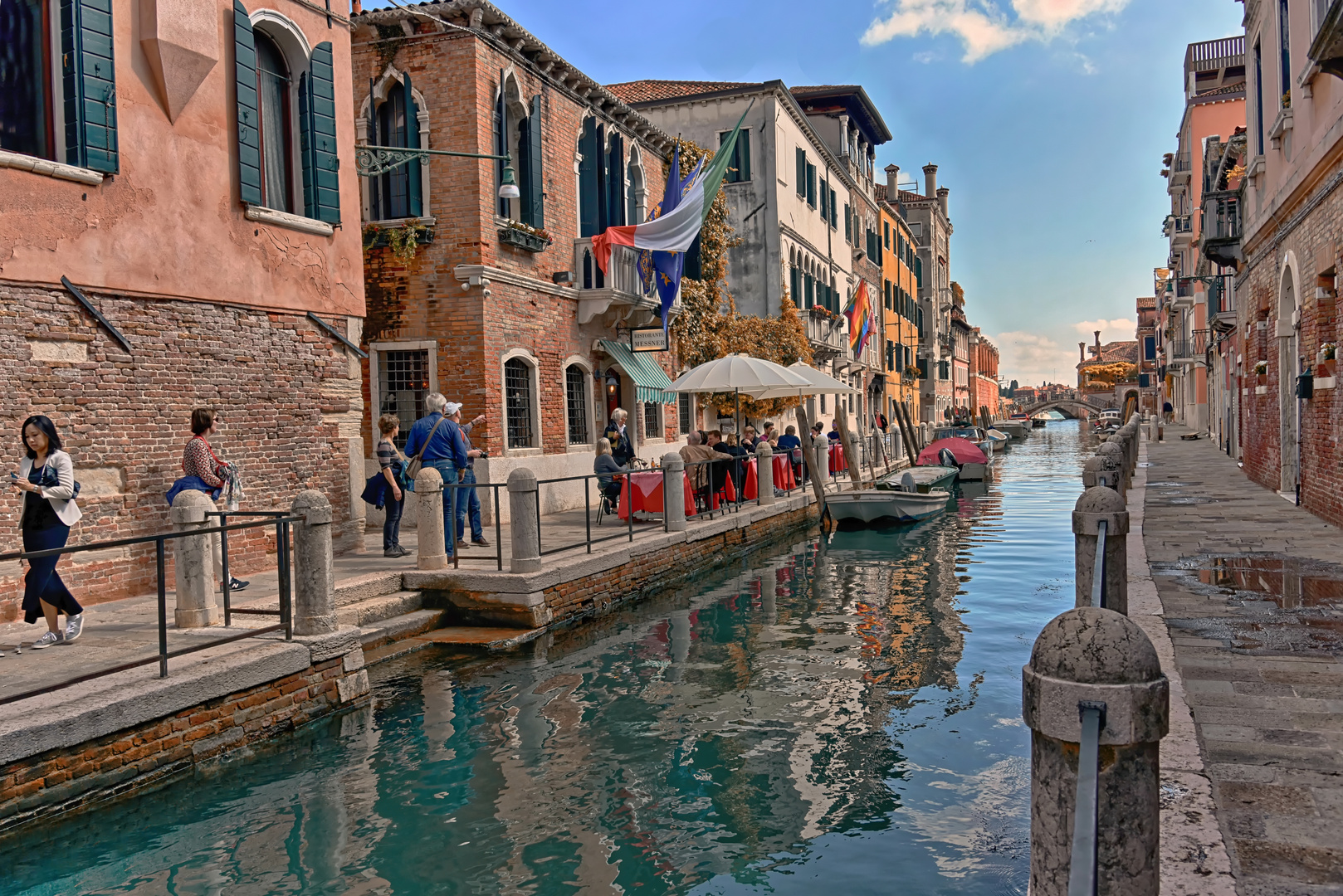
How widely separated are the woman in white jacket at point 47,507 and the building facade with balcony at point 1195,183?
1285 inches

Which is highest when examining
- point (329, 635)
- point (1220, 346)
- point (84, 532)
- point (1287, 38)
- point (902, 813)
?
point (1287, 38)

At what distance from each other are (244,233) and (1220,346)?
91.9 ft

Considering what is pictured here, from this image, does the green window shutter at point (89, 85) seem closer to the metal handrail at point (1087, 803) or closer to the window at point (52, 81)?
the window at point (52, 81)

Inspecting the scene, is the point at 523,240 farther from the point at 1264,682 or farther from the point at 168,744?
the point at 1264,682

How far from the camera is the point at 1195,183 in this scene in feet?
121

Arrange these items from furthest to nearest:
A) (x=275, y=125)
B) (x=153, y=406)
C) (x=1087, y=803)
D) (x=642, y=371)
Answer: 1. (x=642, y=371)
2. (x=275, y=125)
3. (x=153, y=406)
4. (x=1087, y=803)

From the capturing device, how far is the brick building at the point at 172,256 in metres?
7.59

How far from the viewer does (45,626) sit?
7.12 meters

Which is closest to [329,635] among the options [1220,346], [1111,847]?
[1111,847]

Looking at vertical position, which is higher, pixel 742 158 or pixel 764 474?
pixel 742 158

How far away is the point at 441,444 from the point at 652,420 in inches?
369

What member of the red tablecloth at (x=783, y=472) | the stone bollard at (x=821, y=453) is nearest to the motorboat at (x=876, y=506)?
the red tablecloth at (x=783, y=472)

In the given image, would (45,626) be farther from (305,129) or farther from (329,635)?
(305,129)

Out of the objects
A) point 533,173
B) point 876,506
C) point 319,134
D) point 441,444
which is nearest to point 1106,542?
point 441,444
